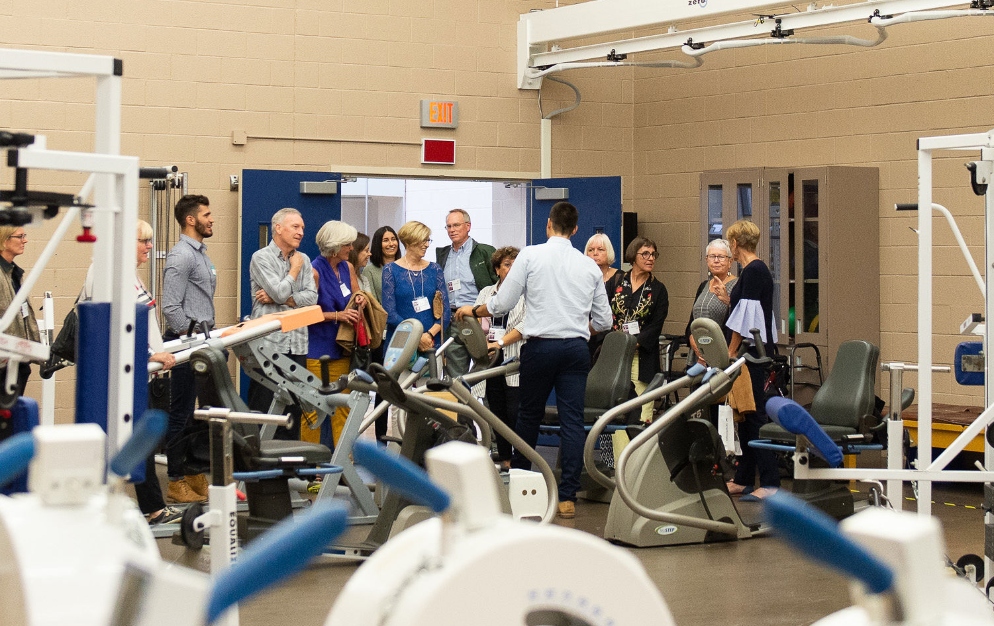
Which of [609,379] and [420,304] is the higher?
[420,304]

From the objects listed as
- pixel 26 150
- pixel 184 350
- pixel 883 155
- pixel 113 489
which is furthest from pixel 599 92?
pixel 113 489

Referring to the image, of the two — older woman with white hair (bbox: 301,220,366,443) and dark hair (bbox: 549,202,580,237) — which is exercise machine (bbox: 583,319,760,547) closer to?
dark hair (bbox: 549,202,580,237)

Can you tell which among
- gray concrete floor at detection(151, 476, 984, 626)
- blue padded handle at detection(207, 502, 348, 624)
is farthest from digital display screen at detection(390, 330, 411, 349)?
blue padded handle at detection(207, 502, 348, 624)

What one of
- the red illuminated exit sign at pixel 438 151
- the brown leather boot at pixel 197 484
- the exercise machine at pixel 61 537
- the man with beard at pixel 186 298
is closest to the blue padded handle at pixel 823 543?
the exercise machine at pixel 61 537

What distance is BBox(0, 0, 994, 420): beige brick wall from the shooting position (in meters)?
7.92

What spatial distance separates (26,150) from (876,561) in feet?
9.01

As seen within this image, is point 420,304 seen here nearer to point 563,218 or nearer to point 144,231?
→ point 563,218

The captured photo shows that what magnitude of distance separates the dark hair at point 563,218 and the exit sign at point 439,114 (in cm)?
309

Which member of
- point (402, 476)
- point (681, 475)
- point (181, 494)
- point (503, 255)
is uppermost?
point (503, 255)

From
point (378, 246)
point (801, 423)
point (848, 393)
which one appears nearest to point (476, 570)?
point (801, 423)

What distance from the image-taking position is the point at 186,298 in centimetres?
657

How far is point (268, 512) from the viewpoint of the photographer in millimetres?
5453

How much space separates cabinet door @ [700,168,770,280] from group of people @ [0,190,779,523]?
1092mm

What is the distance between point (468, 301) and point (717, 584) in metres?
3.74
